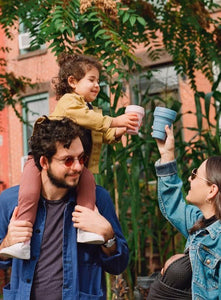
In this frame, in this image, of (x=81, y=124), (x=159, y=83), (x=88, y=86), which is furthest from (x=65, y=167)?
(x=159, y=83)

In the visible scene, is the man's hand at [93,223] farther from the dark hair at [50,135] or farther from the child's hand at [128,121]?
the child's hand at [128,121]

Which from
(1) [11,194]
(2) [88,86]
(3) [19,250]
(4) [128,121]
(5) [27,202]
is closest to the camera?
(3) [19,250]

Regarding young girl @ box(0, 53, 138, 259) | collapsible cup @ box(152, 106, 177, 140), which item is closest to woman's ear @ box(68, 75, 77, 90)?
young girl @ box(0, 53, 138, 259)

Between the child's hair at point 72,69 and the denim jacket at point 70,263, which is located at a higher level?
the child's hair at point 72,69

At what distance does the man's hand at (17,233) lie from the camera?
7.43ft

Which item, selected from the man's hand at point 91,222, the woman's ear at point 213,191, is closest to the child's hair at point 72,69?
the man's hand at point 91,222

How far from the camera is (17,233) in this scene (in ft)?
7.50

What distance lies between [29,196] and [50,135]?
293 mm

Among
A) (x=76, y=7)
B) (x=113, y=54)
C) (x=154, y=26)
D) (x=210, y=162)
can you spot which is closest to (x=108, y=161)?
(x=113, y=54)

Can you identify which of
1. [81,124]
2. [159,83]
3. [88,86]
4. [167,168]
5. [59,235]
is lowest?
[59,235]

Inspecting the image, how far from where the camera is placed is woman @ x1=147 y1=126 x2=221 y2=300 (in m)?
2.32

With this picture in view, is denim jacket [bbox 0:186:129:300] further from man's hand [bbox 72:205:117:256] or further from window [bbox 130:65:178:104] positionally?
window [bbox 130:65:178:104]

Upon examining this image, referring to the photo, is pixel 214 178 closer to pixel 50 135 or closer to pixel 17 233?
pixel 50 135

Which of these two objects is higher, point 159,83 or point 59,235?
point 159,83
